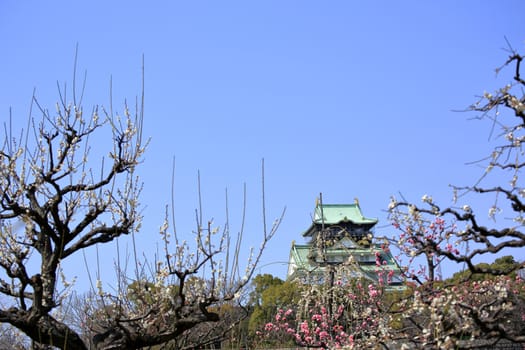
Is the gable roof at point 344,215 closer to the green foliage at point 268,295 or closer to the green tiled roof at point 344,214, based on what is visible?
the green tiled roof at point 344,214

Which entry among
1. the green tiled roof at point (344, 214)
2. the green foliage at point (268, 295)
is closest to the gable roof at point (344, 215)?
the green tiled roof at point (344, 214)

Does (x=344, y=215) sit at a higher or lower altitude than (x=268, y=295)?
higher

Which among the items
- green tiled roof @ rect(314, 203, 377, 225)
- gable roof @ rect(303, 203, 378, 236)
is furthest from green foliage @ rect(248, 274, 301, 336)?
green tiled roof @ rect(314, 203, 377, 225)

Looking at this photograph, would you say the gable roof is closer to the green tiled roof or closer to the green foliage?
the green tiled roof

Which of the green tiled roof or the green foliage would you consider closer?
the green foliage

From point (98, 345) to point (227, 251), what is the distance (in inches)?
52.2

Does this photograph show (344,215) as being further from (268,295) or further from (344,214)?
(268,295)

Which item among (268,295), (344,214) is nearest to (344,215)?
(344,214)

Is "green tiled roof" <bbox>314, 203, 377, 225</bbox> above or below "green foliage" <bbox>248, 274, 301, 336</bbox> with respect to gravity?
above

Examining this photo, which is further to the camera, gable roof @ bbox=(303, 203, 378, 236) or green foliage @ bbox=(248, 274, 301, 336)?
gable roof @ bbox=(303, 203, 378, 236)

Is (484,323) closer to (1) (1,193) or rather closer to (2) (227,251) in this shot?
(2) (227,251)

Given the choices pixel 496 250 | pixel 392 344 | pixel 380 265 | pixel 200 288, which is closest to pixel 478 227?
pixel 496 250

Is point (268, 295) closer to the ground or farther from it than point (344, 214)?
closer to the ground

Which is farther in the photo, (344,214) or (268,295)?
(344,214)
